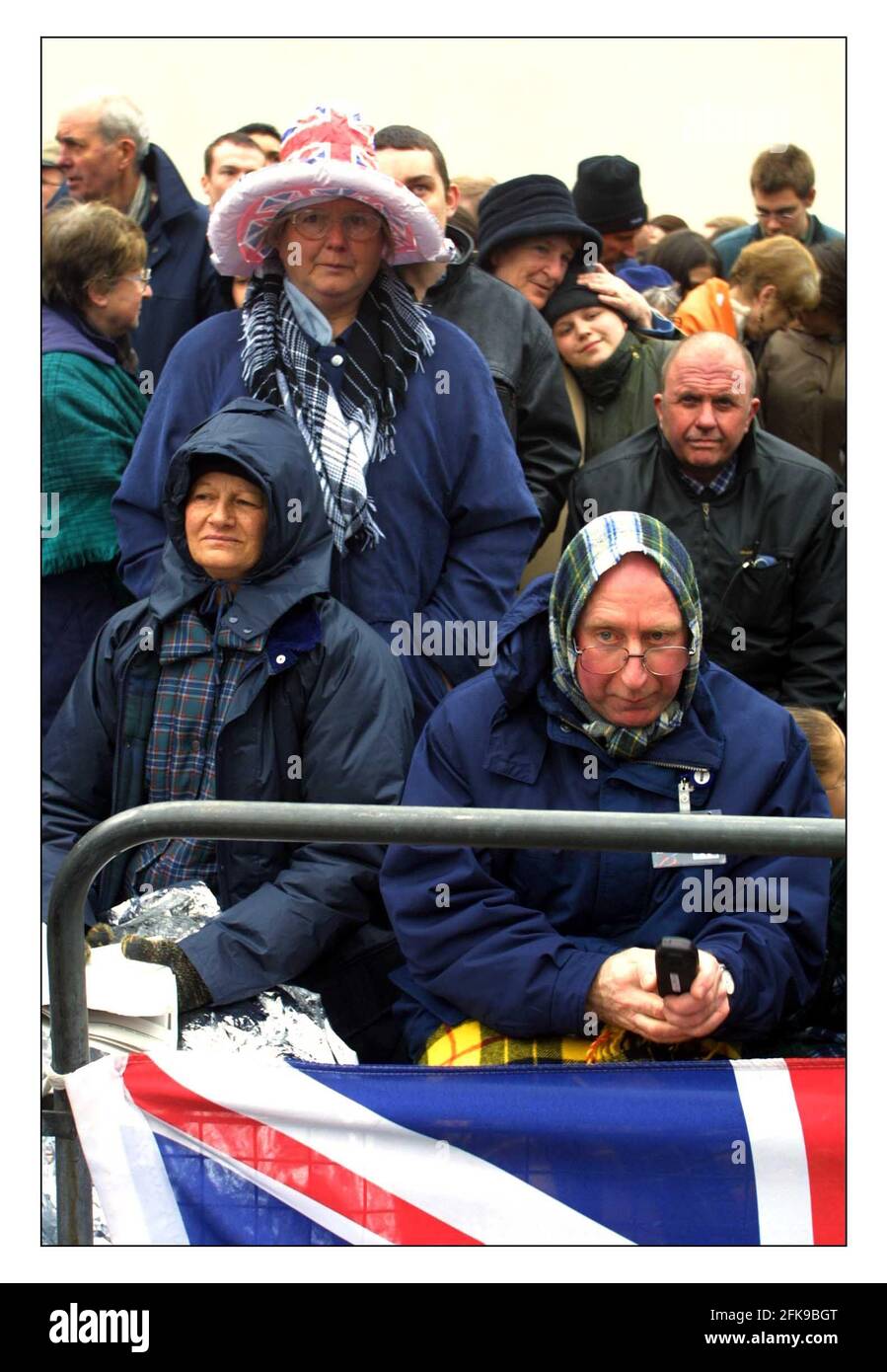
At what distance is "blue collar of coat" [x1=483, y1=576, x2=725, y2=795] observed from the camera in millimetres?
3445

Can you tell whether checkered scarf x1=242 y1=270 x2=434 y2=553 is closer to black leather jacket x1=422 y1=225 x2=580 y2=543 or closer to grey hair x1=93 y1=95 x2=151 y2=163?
black leather jacket x1=422 y1=225 x2=580 y2=543

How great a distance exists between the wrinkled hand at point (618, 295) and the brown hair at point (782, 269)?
1.50ft

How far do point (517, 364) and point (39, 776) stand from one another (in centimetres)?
163

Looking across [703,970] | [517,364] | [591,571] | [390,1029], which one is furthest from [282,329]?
[703,970]

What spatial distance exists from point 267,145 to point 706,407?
178 centimetres

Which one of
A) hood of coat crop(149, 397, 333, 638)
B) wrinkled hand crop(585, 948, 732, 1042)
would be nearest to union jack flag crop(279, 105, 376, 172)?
hood of coat crop(149, 397, 333, 638)

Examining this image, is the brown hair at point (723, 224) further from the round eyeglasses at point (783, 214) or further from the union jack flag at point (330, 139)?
the union jack flag at point (330, 139)

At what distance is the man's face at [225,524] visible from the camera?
3.88 meters

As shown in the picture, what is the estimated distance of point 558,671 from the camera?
3.49 meters

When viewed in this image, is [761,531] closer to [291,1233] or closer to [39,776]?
[39,776]

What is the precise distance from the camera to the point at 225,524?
12.8ft

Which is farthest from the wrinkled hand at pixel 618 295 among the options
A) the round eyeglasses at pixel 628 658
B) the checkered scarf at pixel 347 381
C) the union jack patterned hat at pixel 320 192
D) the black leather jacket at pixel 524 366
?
the round eyeglasses at pixel 628 658

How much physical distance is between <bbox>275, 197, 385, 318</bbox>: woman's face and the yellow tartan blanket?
176 cm
